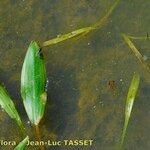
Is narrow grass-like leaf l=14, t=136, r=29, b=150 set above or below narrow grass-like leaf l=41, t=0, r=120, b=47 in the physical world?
below

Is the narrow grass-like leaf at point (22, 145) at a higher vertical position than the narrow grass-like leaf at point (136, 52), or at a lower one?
lower

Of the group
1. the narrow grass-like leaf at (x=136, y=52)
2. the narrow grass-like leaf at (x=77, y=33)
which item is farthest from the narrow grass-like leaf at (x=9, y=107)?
the narrow grass-like leaf at (x=136, y=52)

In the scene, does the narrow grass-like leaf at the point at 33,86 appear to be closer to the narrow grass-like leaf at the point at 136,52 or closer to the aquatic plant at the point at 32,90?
the aquatic plant at the point at 32,90

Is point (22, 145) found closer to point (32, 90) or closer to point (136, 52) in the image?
point (32, 90)

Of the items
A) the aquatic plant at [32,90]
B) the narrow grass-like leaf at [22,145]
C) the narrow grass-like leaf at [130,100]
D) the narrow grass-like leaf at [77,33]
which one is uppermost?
the narrow grass-like leaf at [77,33]

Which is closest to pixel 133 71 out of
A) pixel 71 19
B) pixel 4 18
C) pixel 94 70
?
pixel 94 70

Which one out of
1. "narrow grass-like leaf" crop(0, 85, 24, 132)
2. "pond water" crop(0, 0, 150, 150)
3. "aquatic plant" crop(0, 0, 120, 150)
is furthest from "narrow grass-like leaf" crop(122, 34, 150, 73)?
"narrow grass-like leaf" crop(0, 85, 24, 132)

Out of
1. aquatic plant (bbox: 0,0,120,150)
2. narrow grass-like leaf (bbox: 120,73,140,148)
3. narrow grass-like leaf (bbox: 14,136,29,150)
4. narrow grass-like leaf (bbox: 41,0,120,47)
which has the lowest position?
narrow grass-like leaf (bbox: 14,136,29,150)

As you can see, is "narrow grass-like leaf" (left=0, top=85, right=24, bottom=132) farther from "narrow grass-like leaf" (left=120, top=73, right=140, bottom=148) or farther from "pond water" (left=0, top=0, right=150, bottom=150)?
"narrow grass-like leaf" (left=120, top=73, right=140, bottom=148)
